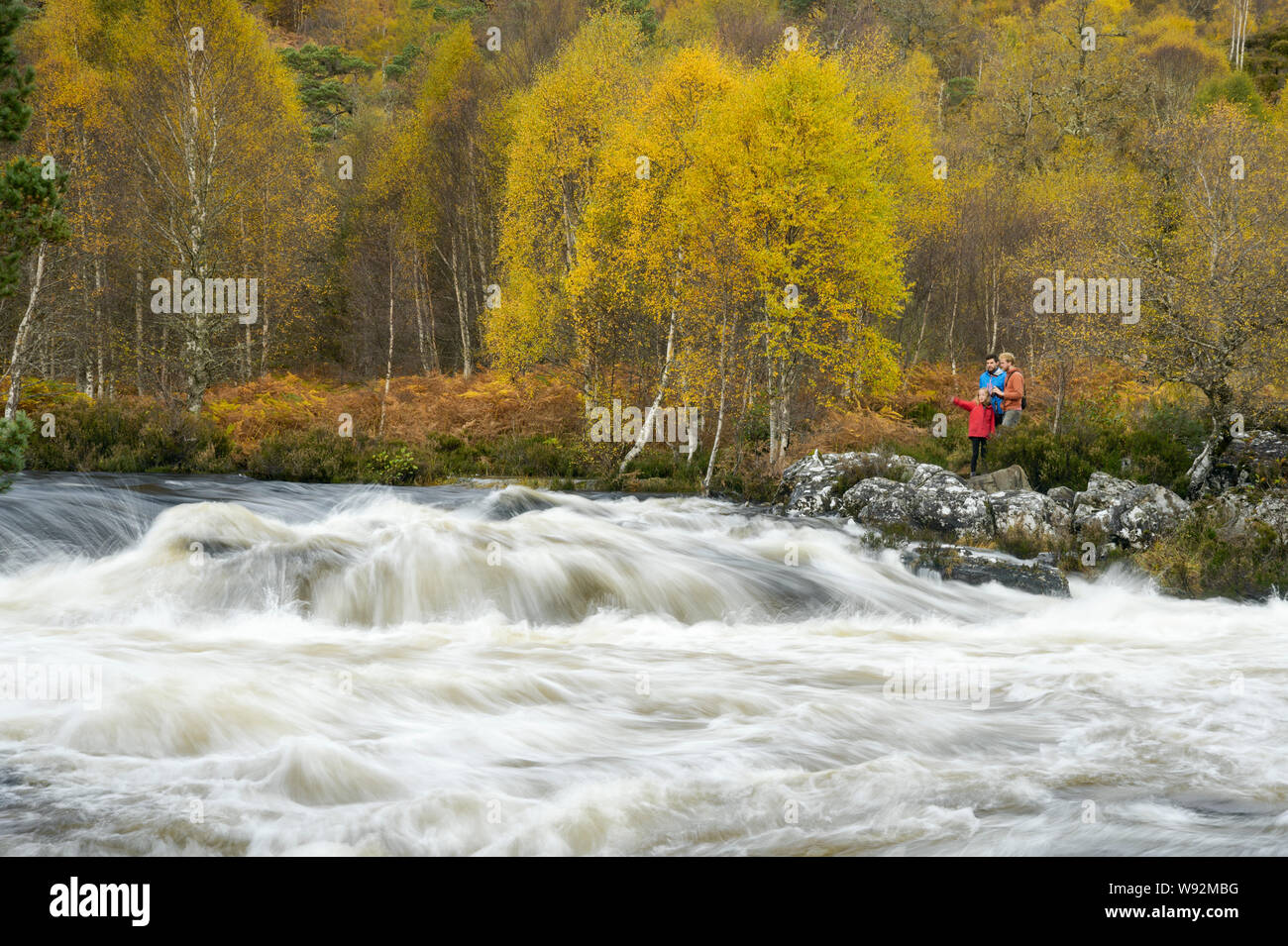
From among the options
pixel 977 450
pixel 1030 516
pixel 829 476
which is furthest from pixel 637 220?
pixel 1030 516

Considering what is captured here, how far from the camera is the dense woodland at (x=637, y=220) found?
20391 millimetres

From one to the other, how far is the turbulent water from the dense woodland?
15.2ft

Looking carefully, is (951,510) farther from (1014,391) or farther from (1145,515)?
(1145,515)

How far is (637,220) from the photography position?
24.0 metres

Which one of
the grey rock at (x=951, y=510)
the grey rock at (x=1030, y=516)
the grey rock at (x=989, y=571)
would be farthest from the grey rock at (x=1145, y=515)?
the grey rock at (x=951, y=510)

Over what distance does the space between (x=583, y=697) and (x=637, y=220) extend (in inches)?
683

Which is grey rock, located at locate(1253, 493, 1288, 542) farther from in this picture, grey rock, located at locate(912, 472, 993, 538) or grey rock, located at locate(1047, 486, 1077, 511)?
grey rock, located at locate(912, 472, 993, 538)

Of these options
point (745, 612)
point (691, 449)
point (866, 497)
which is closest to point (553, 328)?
point (691, 449)

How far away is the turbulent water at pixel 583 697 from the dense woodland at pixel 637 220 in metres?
4.63

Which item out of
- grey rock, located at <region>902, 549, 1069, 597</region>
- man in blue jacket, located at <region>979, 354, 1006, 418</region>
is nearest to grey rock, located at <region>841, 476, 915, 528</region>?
grey rock, located at <region>902, 549, 1069, 597</region>

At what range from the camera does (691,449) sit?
23812 mm

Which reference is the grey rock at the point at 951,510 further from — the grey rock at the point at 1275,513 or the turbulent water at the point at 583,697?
the grey rock at the point at 1275,513

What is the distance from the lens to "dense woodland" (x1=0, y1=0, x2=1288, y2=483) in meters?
20.4

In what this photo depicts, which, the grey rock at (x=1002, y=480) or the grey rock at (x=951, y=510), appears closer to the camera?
the grey rock at (x=951, y=510)
